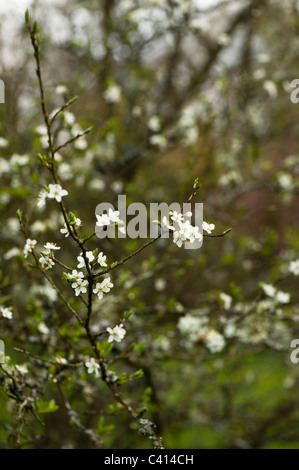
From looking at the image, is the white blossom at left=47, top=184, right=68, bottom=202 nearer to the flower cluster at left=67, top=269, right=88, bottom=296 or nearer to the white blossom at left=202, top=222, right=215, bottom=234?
the flower cluster at left=67, top=269, right=88, bottom=296

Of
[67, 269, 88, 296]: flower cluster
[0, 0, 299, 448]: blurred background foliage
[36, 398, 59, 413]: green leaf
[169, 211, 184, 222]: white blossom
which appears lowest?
[36, 398, 59, 413]: green leaf

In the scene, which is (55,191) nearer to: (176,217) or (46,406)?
(176,217)

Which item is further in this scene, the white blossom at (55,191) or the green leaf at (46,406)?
the green leaf at (46,406)

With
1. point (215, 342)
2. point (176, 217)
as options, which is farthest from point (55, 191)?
point (215, 342)

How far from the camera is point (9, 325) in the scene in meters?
2.98

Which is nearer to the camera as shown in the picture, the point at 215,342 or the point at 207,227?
the point at 207,227

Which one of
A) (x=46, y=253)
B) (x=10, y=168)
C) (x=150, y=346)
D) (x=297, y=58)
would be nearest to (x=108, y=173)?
(x=10, y=168)

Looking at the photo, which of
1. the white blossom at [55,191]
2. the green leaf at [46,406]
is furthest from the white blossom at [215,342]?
the white blossom at [55,191]

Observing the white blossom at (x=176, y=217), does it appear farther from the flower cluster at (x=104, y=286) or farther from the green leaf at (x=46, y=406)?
the green leaf at (x=46, y=406)

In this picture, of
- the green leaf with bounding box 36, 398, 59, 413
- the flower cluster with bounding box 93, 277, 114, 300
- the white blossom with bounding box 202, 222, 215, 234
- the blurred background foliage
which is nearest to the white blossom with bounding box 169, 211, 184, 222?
the white blossom with bounding box 202, 222, 215, 234

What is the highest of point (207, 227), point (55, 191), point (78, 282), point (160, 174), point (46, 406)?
point (160, 174)

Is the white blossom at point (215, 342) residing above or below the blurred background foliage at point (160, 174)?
below
